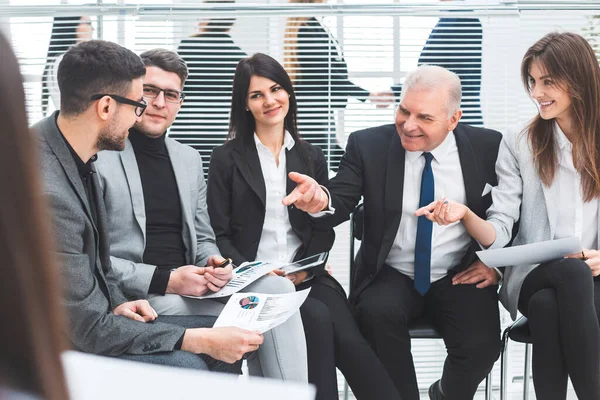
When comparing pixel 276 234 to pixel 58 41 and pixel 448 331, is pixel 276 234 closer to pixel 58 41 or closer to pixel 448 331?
pixel 448 331

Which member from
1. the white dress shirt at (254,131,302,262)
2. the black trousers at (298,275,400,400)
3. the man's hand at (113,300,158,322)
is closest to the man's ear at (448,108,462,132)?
the white dress shirt at (254,131,302,262)

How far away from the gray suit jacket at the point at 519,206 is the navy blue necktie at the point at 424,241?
0.22m

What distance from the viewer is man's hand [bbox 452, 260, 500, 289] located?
2.48 m

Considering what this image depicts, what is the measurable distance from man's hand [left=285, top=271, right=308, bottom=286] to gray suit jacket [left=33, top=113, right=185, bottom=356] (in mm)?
650

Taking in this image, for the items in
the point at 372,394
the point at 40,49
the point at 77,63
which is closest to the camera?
the point at 77,63

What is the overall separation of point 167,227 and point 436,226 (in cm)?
96

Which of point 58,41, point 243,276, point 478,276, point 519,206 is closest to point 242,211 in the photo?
point 243,276

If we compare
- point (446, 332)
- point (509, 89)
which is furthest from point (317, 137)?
point (446, 332)

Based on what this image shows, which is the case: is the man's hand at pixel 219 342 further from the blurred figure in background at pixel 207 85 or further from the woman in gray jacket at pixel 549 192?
the blurred figure in background at pixel 207 85

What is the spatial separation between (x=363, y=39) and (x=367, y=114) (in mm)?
361

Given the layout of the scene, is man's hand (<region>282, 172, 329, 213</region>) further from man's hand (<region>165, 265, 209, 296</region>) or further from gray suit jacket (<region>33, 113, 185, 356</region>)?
gray suit jacket (<region>33, 113, 185, 356</region>)

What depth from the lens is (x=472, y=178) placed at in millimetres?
2566

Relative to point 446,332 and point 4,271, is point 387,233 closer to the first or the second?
point 446,332

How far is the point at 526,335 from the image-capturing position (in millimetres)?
2367
